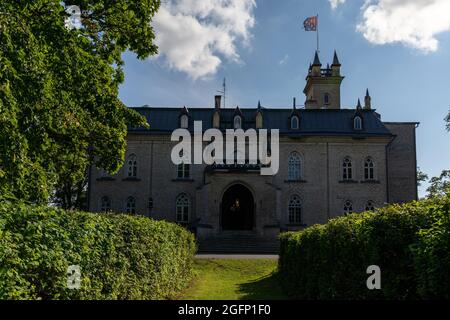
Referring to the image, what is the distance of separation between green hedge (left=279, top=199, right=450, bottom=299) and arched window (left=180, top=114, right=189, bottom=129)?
96.5 feet

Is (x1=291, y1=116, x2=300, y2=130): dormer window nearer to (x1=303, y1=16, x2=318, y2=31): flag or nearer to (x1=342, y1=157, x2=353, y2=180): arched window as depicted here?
(x1=342, y1=157, x2=353, y2=180): arched window

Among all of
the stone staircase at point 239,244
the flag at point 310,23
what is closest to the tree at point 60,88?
the stone staircase at point 239,244

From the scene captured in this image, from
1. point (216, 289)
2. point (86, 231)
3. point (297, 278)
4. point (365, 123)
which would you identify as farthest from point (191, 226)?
point (86, 231)

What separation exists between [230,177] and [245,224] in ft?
15.9

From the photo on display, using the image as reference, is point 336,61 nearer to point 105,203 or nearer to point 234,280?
point 105,203

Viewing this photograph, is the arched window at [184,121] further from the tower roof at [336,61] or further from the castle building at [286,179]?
the tower roof at [336,61]

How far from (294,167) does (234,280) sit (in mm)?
20052

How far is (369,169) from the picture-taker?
40.0m

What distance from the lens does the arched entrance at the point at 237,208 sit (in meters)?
39.2

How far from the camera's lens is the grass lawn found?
16.1 metres

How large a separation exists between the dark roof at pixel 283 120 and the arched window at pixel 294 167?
6.32ft

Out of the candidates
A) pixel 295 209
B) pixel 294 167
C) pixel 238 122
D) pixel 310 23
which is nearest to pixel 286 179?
pixel 294 167

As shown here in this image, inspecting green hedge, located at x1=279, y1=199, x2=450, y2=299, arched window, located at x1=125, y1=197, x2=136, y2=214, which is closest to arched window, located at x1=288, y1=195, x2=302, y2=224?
arched window, located at x1=125, y1=197, x2=136, y2=214

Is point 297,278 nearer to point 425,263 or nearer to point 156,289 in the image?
point 156,289
